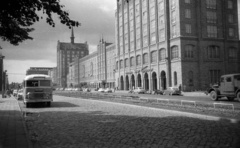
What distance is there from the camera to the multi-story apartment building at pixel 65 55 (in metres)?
165

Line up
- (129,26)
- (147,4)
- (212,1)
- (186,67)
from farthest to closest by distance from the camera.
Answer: (129,26)
(147,4)
(212,1)
(186,67)

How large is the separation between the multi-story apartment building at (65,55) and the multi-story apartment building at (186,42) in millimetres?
111335

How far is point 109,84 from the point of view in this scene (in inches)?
3666

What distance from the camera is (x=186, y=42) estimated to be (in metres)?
48.9

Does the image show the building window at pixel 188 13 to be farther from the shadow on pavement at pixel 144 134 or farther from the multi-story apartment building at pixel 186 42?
the shadow on pavement at pixel 144 134

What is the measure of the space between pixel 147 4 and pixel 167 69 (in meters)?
19.1

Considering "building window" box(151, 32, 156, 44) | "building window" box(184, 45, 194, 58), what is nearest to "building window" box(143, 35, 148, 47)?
"building window" box(151, 32, 156, 44)

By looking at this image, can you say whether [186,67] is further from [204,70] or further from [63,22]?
[63,22]

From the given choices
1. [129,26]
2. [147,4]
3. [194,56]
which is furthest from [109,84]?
[194,56]

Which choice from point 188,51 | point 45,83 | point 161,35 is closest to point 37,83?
point 45,83

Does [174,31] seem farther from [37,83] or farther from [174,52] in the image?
[37,83]

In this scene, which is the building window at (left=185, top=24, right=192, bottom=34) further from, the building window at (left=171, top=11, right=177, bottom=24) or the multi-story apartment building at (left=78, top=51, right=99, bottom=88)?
the multi-story apartment building at (left=78, top=51, right=99, bottom=88)

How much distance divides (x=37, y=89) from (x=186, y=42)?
37.4 meters

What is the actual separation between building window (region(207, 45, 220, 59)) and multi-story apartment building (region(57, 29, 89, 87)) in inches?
4933
